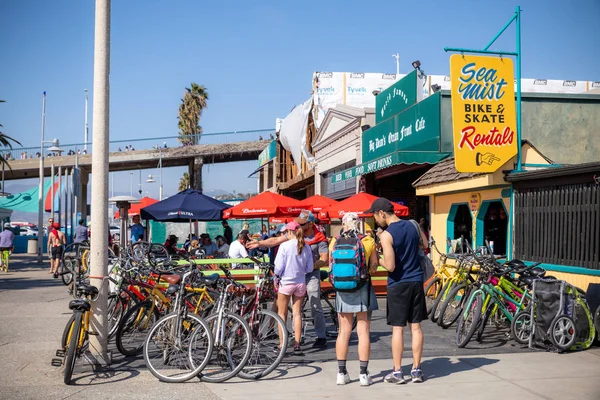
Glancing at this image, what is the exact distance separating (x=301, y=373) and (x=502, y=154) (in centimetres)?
629

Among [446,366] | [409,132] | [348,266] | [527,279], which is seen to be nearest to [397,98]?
[409,132]

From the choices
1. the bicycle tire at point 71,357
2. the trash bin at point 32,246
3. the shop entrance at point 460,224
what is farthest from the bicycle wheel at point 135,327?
the trash bin at point 32,246

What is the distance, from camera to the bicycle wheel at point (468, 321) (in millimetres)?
8219

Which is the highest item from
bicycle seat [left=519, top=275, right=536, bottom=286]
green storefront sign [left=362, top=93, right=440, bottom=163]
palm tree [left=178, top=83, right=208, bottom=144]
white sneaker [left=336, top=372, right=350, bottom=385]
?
A: palm tree [left=178, top=83, right=208, bottom=144]

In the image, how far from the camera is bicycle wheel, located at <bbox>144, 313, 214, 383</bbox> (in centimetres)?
667

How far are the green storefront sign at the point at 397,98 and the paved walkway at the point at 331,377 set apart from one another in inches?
366

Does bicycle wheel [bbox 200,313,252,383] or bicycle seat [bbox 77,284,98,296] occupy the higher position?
bicycle seat [bbox 77,284,98,296]

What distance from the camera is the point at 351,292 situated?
6.60m

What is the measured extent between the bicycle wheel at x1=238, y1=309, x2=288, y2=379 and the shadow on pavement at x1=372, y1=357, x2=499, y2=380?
1.12 metres

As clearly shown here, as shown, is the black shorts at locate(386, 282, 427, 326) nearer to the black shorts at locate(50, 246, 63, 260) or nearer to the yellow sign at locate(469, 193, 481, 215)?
the yellow sign at locate(469, 193, 481, 215)

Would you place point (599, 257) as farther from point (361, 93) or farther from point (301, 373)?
point (361, 93)

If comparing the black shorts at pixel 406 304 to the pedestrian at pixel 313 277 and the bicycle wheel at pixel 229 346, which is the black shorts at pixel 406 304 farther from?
the pedestrian at pixel 313 277

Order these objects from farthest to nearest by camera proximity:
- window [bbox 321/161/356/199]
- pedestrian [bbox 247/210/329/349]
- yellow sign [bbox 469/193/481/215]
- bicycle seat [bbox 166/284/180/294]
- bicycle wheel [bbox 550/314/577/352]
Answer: window [bbox 321/161/356/199] → yellow sign [bbox 469/193/481/215] → pedestrian [bbox 247/210/329/349] → bicycle wheel [bbox 550/314/577/352] → bicycle seat [bbox 166/284/180/294]

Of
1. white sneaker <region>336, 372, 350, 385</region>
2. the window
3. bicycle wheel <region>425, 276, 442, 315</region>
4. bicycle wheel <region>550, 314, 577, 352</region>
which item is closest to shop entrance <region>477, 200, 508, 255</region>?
bicycle wheel <region>425, 276, 442, 315</region>
